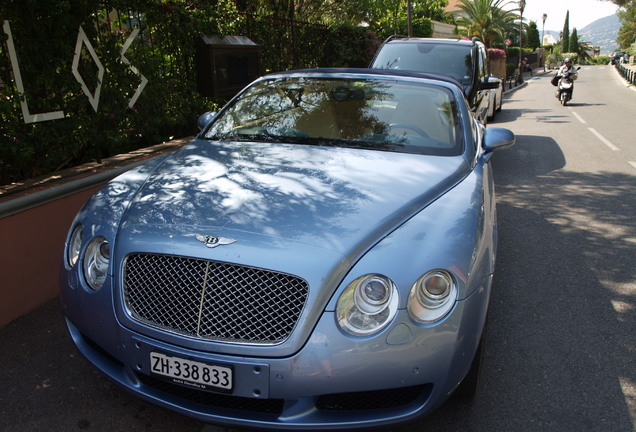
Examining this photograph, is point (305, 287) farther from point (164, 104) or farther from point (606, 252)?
point (164, 104)

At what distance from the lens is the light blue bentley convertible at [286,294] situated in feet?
7.19

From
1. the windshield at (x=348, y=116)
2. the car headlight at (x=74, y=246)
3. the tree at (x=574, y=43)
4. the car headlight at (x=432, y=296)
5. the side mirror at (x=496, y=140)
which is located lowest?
the tree at (x=574, y=43)

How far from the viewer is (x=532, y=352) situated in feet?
10.9

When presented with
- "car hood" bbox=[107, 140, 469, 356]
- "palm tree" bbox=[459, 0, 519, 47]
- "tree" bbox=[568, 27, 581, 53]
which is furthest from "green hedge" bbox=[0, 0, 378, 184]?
"tree" bbox=[568, 27, 581, 53]

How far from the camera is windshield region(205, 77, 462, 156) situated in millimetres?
3631

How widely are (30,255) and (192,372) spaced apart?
2.30 metres

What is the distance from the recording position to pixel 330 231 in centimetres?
243

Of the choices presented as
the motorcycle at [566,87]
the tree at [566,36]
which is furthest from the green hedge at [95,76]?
the tree at [566,36]

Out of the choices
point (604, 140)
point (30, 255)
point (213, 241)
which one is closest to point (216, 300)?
point (213, 241)

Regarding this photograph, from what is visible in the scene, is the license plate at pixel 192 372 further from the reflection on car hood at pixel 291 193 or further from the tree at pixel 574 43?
the tree at pixel 574 43

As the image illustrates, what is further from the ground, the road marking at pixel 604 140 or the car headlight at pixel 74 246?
the car headlight at pixel 74 246

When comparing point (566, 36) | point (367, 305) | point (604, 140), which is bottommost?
point (604, 140)

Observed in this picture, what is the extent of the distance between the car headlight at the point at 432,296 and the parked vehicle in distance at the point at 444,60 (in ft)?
23.1

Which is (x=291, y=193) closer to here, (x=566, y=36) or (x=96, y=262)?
(x=96, y=262)
